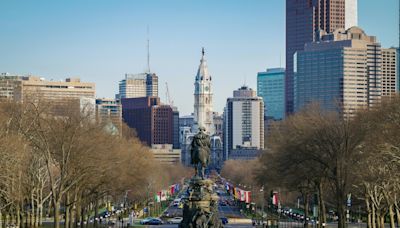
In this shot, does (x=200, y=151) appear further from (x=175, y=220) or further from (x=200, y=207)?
(x=175, y=220)

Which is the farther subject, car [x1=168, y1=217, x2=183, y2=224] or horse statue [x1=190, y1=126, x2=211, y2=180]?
car [x1=168, y1=217, x2=183, y2=224]

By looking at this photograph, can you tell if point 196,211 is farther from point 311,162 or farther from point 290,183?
point 290,183

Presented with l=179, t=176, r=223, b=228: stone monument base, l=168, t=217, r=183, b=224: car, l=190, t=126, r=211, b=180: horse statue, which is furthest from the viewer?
l=168, t=217, r=183, b=224: car

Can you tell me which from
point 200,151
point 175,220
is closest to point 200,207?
point 200,151

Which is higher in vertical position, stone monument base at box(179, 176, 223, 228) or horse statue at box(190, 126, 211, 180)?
horse statue at box(190, 126, 211, 180)

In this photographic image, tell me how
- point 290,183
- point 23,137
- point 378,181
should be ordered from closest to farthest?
point 378,181, point 23,137, point 290,183

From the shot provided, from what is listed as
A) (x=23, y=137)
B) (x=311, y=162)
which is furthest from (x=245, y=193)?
(x=23, y=137)

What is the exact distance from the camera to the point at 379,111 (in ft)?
286

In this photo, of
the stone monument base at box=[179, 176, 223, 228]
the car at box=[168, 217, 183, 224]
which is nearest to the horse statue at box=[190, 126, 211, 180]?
the stone monument base at box=[179, 176, 223, 228]

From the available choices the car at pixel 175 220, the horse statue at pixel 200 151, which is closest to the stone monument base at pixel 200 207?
the horse statue at pixel 200 151

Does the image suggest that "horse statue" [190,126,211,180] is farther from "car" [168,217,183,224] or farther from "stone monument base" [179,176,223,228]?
"car" [168,217,183,224]

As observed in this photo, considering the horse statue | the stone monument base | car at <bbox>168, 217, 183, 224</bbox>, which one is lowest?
car at <bbox>168, 217, 183, 224</bbox>

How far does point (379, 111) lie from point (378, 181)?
14408mm

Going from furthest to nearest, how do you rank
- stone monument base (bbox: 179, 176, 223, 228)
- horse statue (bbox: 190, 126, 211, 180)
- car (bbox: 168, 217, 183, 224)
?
car (bbox: 168, 217, 183, 224) → horse statue (bbox: 190, 126, 211, 180) → stone monument base (bbox: 179, 176, 223, 228)
